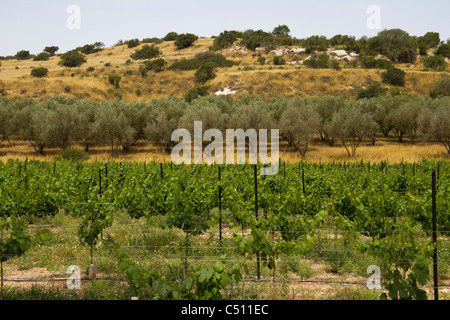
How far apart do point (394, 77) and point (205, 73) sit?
26870mm

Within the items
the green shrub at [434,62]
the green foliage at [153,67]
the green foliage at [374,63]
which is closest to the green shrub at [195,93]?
the green foliage at [153,67]

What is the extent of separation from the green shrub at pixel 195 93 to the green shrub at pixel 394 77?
25552mm

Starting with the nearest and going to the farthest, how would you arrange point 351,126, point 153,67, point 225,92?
point 351,126 < point 225,92 < point 153,67

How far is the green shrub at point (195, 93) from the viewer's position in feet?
168

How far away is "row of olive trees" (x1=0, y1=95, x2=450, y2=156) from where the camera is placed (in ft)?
109

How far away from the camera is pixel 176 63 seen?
69125mm

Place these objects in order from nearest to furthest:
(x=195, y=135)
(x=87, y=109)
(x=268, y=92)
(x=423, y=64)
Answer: (x=195, y=135) < (x=87, y=109) < (x=268, y=92) < (x=423, y=64)

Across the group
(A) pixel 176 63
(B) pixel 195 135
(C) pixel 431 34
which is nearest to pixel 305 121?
(B) pixel 195 135

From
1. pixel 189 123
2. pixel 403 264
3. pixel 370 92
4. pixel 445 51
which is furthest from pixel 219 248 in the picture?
pixel 445 51

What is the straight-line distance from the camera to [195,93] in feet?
171

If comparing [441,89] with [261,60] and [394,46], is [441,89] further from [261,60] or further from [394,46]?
[261,60]
